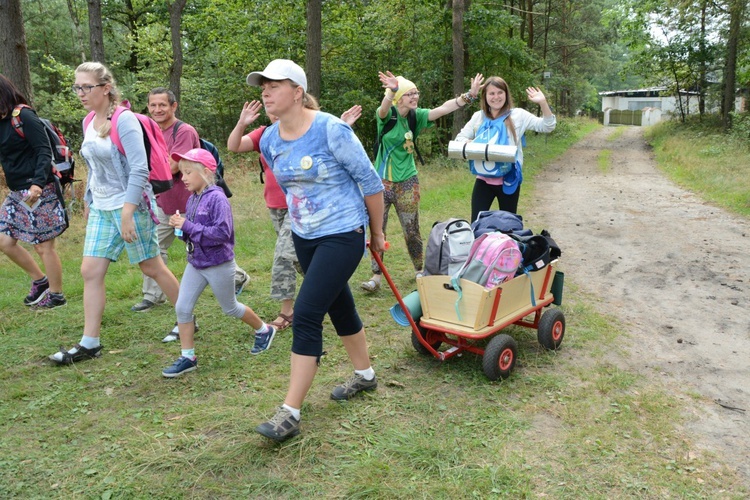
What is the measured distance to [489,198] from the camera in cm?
591

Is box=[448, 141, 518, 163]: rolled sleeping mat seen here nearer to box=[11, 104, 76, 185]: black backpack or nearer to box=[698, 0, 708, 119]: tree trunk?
box=[11, 104, 76, 185]: black backpack

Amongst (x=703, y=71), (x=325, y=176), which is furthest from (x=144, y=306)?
(x=703, y=71)

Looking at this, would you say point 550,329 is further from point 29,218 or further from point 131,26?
point 131,26

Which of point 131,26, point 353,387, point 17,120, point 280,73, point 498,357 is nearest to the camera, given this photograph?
point 280,73

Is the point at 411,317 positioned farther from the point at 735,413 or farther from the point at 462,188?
the point at 462,188

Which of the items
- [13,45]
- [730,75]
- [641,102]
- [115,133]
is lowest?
[115,133]

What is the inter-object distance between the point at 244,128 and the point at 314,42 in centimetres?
942

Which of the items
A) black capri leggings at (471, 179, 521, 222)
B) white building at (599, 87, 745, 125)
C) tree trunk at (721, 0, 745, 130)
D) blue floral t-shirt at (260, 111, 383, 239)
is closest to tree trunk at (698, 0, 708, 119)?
tree trunk at (721, 0, 745, 130)

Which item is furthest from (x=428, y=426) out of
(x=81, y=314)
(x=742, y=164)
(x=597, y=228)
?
(x=742, y=164)

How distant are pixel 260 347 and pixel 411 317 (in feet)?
4.27

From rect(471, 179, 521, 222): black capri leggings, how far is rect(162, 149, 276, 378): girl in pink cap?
252 centimetres

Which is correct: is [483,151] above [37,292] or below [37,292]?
above

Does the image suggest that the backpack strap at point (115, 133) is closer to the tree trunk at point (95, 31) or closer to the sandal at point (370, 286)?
the sandal at point (370, 286)

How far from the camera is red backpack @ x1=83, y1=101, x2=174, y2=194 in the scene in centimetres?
463
